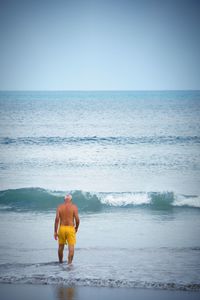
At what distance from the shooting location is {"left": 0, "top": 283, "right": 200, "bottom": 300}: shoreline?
702 cm

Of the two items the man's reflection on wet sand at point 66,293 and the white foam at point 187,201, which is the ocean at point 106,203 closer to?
the white foam at point 187,201

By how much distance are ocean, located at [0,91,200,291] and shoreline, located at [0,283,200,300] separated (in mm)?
195

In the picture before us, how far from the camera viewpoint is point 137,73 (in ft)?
245

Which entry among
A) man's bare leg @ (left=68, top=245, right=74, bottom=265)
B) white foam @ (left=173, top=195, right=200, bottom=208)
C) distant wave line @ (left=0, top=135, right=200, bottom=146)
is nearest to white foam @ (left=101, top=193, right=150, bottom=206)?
white foam @ (left=173, top=195, right=200, bottom=208)

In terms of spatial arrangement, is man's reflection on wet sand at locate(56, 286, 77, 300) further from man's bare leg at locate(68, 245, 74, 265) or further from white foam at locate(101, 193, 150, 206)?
white foam at locate(101, 193, 150, 206)

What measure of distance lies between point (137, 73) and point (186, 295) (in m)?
68.6

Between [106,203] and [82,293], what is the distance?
326 inches

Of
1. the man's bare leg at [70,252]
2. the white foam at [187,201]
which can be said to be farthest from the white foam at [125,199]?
the man's bare leg at [70,252]

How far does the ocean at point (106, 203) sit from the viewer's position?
8.34 metres

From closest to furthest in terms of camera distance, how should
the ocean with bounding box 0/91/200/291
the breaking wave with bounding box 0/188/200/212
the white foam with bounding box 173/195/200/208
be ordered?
the ocean with bounding box 0/91/200/291 → the breaking wave with bounding box 0/188/200/212 → the white foam with bounding box 173/195/200/208

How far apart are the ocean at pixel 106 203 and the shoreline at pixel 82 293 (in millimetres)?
195

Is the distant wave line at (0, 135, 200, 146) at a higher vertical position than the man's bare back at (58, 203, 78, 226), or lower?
lower

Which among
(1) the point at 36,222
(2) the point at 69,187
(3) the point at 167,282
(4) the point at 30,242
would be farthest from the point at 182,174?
(3) the point at 167,282

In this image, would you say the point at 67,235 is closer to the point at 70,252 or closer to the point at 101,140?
the point at 70,252
